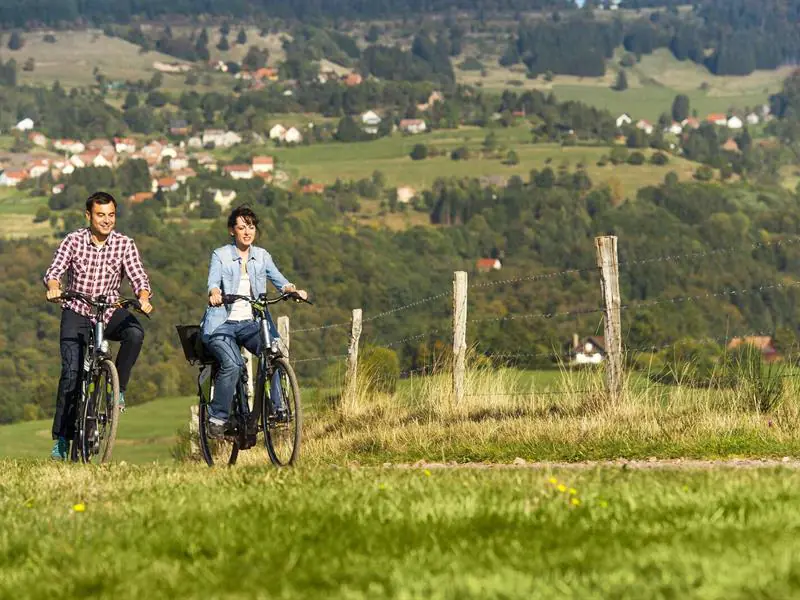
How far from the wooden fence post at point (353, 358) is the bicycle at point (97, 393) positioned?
15.6 feet

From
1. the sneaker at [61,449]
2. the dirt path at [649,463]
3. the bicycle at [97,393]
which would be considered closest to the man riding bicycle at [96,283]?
the bicycle at [97,393]

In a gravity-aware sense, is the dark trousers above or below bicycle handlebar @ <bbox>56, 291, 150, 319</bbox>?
below

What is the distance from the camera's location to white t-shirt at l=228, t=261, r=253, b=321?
9617 millimetres

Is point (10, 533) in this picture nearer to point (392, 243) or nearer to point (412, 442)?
point (412, 442)

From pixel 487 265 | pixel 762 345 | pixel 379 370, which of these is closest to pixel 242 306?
pixel 762 345

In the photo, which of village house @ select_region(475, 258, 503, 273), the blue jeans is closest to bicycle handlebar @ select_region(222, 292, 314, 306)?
the blue jeans

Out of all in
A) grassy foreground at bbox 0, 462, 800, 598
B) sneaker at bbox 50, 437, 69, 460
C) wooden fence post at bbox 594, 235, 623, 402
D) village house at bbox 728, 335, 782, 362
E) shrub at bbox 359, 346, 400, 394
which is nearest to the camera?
A: grassy foreground at bbox 0, 462, 800, 598

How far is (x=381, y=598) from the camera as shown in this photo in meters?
4.79

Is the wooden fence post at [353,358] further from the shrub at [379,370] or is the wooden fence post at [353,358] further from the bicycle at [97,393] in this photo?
the bicycle at [97,393]

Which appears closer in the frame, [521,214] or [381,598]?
[381,598]

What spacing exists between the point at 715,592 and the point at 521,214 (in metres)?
185

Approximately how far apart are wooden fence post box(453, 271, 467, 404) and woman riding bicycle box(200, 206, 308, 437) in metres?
3.76

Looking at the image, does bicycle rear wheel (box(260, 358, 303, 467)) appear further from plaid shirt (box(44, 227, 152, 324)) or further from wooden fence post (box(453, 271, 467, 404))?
wooden fence post (box(453, 271, 467, 404))

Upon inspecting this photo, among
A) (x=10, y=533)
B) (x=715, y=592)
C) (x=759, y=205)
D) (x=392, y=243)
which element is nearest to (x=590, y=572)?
(x=715, y=592)
